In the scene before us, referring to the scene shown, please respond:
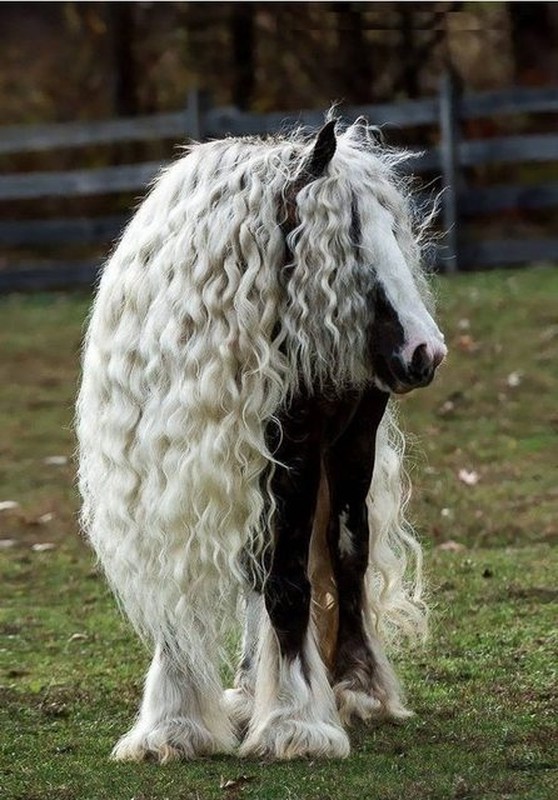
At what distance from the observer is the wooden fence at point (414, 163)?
1512 cm

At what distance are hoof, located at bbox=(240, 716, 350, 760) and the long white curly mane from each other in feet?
0.78


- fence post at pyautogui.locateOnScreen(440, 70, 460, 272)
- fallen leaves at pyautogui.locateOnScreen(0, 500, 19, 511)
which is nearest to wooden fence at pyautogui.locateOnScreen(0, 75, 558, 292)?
fence post at pyautogui.locateOnScreen(440, 70, 460, 272)

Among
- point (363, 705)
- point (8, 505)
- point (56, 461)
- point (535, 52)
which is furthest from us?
point (535, 52)

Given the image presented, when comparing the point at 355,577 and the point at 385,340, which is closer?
the point at 385,340

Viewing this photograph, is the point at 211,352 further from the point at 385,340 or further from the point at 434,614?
the point at 434,614

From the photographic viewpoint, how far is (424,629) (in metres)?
5.49

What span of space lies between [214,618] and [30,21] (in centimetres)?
1935

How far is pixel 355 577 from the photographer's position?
5113mm

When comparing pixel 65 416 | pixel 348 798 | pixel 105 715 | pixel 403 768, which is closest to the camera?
pixel 348 798

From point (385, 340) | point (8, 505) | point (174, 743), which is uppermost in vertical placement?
point (385, 340)

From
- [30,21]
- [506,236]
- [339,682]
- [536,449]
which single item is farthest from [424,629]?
[30,21]

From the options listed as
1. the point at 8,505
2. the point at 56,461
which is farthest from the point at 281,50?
the point at 8,505

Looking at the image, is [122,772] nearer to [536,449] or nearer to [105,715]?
[105,715]

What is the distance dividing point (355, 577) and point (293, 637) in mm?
485
